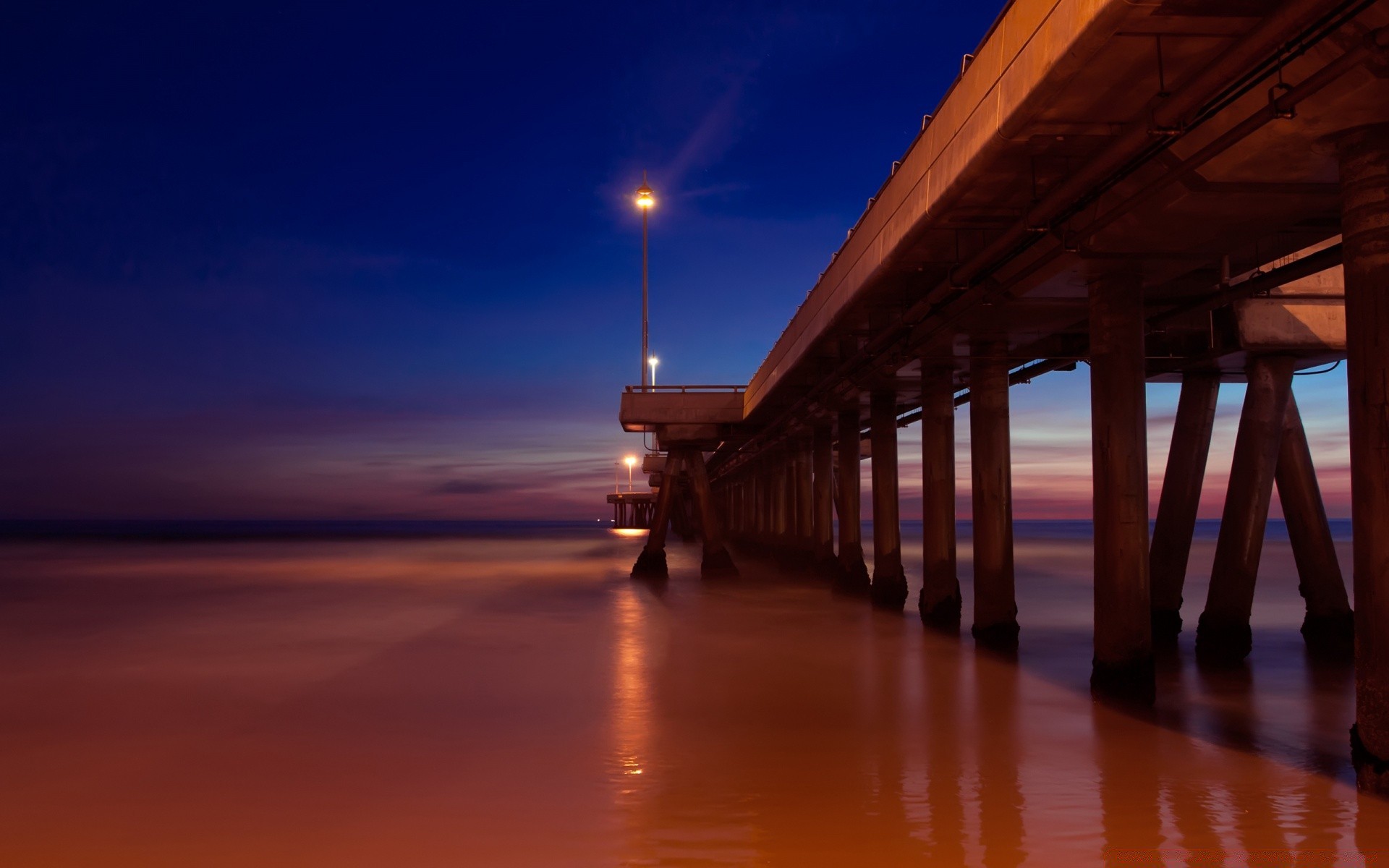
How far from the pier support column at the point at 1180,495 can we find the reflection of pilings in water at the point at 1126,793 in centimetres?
524

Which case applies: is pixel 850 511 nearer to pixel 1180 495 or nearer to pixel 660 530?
pixel 660 530

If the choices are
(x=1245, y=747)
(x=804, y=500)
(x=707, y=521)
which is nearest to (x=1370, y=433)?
(x=1245, y=747)

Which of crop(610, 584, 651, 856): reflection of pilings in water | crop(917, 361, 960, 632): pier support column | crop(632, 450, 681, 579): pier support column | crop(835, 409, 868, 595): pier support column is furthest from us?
crop(632, 450, 681, 579): pier support column

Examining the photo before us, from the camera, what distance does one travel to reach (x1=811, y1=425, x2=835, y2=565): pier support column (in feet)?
90.6

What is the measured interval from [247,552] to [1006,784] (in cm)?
6092

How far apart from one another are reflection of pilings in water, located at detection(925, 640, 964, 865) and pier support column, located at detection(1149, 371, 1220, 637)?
3.06 m

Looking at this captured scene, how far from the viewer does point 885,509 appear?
20422 millimetres

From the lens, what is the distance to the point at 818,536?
94.8 ft

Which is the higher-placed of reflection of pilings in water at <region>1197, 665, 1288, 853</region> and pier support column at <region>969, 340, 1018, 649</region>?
pier support column at <region>969, 340, 1018, 649</region>

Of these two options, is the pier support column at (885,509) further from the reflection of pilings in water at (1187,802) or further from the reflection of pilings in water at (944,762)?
the reflection of pilings in water at (1187,802)

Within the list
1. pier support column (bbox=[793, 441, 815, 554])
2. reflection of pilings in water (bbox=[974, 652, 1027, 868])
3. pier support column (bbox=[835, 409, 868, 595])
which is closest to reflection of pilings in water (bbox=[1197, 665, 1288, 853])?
reflection of pilings in water (bbox=[974, 652, 1027, 868])

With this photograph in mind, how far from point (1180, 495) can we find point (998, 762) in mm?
7280

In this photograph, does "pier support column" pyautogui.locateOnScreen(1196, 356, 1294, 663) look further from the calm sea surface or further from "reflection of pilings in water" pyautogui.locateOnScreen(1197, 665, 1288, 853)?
"reflection of pilings in water" pyautogui.locateOnScreen(1197, 665, 1288, 853)

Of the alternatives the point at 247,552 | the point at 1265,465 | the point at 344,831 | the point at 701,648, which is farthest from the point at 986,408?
the point at 247,552
